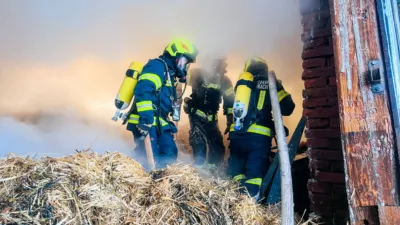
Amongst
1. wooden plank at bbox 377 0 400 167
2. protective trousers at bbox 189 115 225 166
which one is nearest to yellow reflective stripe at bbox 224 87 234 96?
protective trousers at bbox 189 115 225 166

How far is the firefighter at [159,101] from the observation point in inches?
153

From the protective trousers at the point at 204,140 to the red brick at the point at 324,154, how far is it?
2.94m

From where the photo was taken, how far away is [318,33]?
9.68 ft

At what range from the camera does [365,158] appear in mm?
2055

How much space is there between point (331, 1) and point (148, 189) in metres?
1.81

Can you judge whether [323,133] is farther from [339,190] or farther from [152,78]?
[152,78]

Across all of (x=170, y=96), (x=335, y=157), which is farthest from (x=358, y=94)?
(x=170, y=96)

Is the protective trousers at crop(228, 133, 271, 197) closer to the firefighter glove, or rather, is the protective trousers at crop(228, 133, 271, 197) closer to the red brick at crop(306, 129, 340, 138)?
the red brick at crop(306, 129, 340, 138)

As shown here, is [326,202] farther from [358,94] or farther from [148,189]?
[148,189]

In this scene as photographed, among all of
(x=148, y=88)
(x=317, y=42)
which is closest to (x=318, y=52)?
(x=317, y=42)

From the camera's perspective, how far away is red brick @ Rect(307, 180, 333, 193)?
2.82m

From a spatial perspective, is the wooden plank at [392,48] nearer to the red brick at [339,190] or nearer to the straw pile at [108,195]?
the red brick at [339,190]

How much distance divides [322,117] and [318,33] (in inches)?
28.6

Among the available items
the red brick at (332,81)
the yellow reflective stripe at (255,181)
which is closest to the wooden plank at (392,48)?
the red brick at (332,81)
